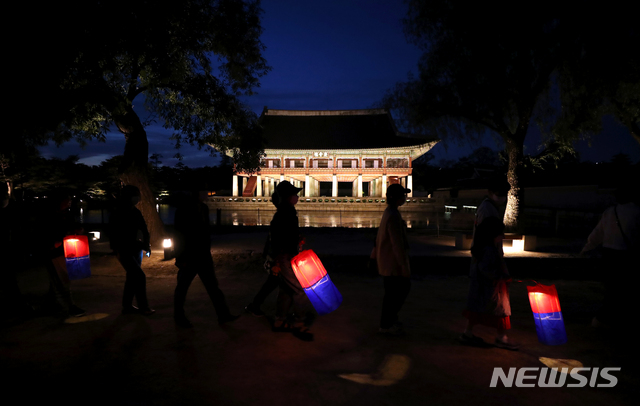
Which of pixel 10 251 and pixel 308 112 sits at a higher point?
pixel 308 112

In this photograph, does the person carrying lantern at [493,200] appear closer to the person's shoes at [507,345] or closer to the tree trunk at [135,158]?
the person's shoes at [507,345]

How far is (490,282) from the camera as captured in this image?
3330 millimetres

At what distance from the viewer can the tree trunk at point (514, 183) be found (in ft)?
33.5

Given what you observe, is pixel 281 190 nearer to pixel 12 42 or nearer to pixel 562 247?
pixel 12 42

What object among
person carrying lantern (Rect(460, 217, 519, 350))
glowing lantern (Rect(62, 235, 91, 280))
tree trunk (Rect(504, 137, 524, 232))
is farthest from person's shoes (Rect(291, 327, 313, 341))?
tree trunk (Rect(504, 137, 524, 232))

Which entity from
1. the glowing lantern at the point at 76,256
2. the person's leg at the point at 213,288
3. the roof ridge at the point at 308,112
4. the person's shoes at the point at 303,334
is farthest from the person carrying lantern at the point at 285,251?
the roof ridge at the point at 308,112

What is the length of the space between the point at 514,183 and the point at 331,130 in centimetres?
2630

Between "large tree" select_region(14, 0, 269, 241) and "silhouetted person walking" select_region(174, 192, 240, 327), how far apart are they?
291cm

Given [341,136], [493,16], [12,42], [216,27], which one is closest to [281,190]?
[12,42]

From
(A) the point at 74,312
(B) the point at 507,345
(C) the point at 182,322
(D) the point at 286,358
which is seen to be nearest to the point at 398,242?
(B) the point at 507,345

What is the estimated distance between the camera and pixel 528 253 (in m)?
8.51

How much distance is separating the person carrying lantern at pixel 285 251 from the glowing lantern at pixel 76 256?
271 centimetres

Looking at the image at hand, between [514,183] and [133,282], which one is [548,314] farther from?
[514,183]

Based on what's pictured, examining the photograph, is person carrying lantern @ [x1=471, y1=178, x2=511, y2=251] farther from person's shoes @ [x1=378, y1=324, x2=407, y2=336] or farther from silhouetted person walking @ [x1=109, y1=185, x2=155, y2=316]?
silhouetted person walking @ [x1=109, y1=185, x2=155, y2=316]
